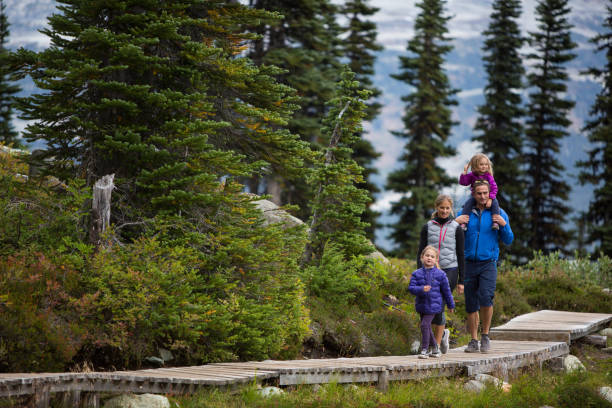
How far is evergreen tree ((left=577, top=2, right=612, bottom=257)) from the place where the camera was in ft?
98.0

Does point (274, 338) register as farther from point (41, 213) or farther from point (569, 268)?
point (569, 268)


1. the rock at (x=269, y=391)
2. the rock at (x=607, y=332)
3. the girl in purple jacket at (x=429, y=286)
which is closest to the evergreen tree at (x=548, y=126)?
the rock at (x=607, y=332)

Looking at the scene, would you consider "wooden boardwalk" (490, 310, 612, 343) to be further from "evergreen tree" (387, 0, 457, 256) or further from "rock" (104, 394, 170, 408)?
"evergreen tree" (387, 0, 457, 256)

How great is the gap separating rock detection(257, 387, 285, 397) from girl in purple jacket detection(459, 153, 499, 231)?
3.93 m

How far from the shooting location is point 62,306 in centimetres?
730

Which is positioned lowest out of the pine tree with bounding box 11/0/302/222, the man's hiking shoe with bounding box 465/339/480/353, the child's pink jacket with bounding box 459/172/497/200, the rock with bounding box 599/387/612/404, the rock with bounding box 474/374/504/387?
the rock with bounding box 599/387/612/404

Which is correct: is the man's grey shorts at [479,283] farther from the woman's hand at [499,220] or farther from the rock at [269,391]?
the rock at [269,391]

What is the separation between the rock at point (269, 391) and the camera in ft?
21.2

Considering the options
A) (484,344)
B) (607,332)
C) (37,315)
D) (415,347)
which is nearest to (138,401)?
(37,315)

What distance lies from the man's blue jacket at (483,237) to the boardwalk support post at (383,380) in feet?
7.98

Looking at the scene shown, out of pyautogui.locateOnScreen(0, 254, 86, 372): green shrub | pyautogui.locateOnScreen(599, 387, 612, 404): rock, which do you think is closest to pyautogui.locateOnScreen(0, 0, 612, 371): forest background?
pyautogui.locateOnScreen(0, 254, 86, 372): green shrub

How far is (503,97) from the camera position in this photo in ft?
114

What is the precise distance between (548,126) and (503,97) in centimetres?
370

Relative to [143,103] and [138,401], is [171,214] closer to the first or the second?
[143,103]
